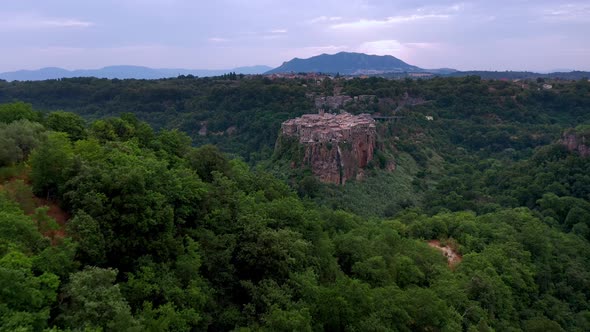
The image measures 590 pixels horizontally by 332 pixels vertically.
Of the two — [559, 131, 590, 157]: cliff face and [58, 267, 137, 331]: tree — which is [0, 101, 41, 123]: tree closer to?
[58, 267, 137, 331]: tree

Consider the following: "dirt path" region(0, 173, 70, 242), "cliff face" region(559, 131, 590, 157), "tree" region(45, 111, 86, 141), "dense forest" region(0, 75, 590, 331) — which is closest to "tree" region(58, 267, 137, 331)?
"dense forest" region(0, 75, 590, 331)

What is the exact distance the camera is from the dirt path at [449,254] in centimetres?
2690

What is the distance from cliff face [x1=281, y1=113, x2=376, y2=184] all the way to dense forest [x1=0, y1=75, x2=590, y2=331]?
1.61 metres

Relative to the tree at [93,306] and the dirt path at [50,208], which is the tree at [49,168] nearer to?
the dirt path at [50,208]

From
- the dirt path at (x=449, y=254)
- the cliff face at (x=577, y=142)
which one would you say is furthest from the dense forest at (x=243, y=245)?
the cliff face at (x=577, y=142)

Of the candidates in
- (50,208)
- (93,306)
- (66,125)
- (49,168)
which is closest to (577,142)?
(66,125)

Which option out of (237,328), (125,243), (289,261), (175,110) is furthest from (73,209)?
(175,110)

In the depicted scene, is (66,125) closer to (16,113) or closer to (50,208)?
(16,113)

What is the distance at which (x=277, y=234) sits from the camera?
17.5 m

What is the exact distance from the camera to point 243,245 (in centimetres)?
1733

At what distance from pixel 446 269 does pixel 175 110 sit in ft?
236

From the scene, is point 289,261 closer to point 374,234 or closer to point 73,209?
point 73,209

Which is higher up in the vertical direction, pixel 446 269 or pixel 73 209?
pixel 73 209

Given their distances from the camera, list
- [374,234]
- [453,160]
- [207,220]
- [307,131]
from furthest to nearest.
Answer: [453,160], [307,131], [374,234], [207,220]
